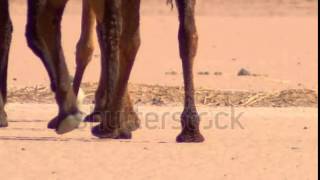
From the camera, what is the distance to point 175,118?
10844mm

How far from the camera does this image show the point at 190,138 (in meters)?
9.25

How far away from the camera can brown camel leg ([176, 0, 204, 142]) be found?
363 inches

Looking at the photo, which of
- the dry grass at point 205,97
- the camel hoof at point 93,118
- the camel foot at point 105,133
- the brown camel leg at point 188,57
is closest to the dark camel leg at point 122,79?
the camel foot at point 105,133

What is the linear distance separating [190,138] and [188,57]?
617 millimetres

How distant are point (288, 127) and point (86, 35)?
2.17 meters

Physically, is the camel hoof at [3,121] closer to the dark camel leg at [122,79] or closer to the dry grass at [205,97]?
the dark camel leg at [122,79]

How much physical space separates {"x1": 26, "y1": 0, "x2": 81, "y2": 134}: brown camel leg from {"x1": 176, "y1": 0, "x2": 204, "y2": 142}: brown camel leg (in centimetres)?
98

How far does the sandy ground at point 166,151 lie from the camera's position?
7699mm

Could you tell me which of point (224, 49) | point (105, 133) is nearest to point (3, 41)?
point (105, 133)

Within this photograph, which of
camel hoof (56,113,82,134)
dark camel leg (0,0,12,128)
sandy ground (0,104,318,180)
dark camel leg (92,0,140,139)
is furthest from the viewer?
dark camel leg (0,0,12,128)

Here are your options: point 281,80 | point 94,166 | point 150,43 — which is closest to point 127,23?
point 94,166

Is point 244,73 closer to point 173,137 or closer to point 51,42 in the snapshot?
point 173,137

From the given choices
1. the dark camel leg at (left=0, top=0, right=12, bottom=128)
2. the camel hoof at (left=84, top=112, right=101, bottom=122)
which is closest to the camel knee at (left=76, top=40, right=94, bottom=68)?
the camel hoof at (left=84, top=112, right=101, bottom=122)

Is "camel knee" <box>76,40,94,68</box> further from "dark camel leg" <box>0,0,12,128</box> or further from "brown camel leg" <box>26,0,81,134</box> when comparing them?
"brown camel leg" <box>26,0,81,134</box>
